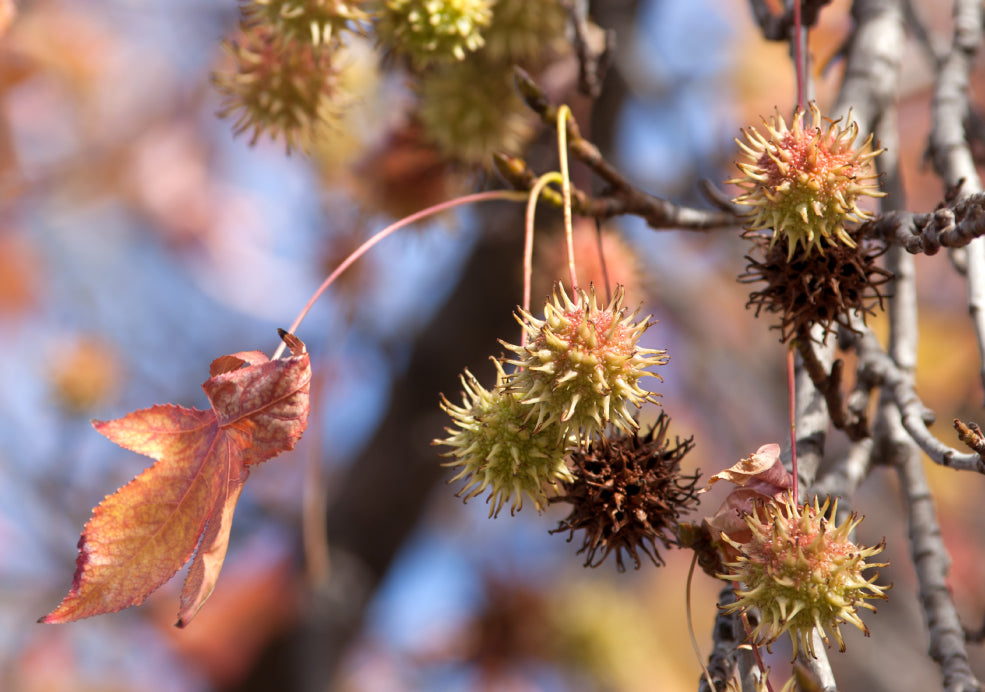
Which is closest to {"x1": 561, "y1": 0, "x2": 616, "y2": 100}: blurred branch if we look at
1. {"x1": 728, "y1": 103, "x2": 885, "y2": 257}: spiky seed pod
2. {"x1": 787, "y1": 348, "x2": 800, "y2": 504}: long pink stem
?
{"x1": 728, "y1": 103, "x2": 885, "y2": 257}: spiky seed pod

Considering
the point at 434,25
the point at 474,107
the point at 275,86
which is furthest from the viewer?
the point at 474,107

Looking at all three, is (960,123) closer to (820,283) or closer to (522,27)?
(820,283)

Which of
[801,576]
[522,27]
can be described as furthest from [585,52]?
[801,576]

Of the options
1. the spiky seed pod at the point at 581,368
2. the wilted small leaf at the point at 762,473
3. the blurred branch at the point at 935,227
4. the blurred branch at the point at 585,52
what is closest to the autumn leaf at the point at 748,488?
the wilted small leaf at the point at 762,473

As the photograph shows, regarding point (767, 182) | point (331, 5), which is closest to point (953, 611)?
point (767, 182)

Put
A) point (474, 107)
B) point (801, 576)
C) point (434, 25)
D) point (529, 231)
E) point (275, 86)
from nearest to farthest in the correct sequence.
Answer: point (801, 576)
point (529, 231)
point (434, 25)
point (275, 86)
point (474, 107)

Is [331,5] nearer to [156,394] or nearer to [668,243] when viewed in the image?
[668,243]

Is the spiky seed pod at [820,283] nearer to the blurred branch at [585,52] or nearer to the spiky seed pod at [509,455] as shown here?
the spiky seed pod at [509,455]
